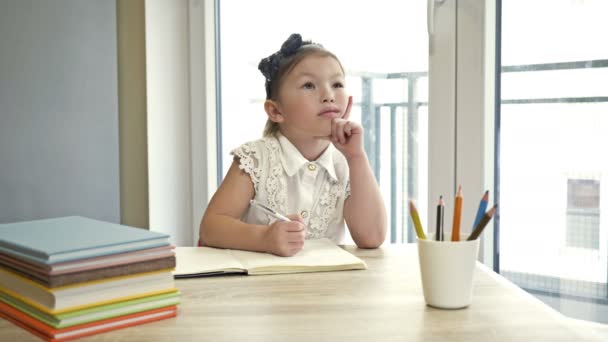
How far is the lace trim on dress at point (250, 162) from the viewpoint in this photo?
142 cm

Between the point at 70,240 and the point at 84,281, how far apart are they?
72 mm

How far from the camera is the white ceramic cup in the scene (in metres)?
0.77

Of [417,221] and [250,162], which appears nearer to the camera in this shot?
[417,221]

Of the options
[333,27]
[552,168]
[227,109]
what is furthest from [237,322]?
[227,109]

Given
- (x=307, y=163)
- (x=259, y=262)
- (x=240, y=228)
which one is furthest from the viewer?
(x=307, y=163)

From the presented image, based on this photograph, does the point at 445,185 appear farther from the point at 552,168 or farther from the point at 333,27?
the point at 333,27

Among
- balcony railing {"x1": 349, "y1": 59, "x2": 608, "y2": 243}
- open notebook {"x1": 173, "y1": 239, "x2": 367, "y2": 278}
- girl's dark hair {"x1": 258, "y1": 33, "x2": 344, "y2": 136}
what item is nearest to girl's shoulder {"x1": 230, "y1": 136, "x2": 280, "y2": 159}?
girl's dark hair {"x1": 258, "y1": 33, "x2": 344, "y2": 136}

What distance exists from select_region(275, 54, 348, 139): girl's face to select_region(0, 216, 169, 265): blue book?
64 centimetres

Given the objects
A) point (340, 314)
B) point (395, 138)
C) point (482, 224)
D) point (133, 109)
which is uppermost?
point (133, 109)

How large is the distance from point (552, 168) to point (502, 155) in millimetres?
141

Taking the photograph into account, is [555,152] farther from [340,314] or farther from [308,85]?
[340,314]

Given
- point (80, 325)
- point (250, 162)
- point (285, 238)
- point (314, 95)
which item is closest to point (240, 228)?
point (285, 238)

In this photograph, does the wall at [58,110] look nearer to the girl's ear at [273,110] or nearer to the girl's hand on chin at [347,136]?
the girl's ear at [273,110]

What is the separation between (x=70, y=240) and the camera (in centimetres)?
75
